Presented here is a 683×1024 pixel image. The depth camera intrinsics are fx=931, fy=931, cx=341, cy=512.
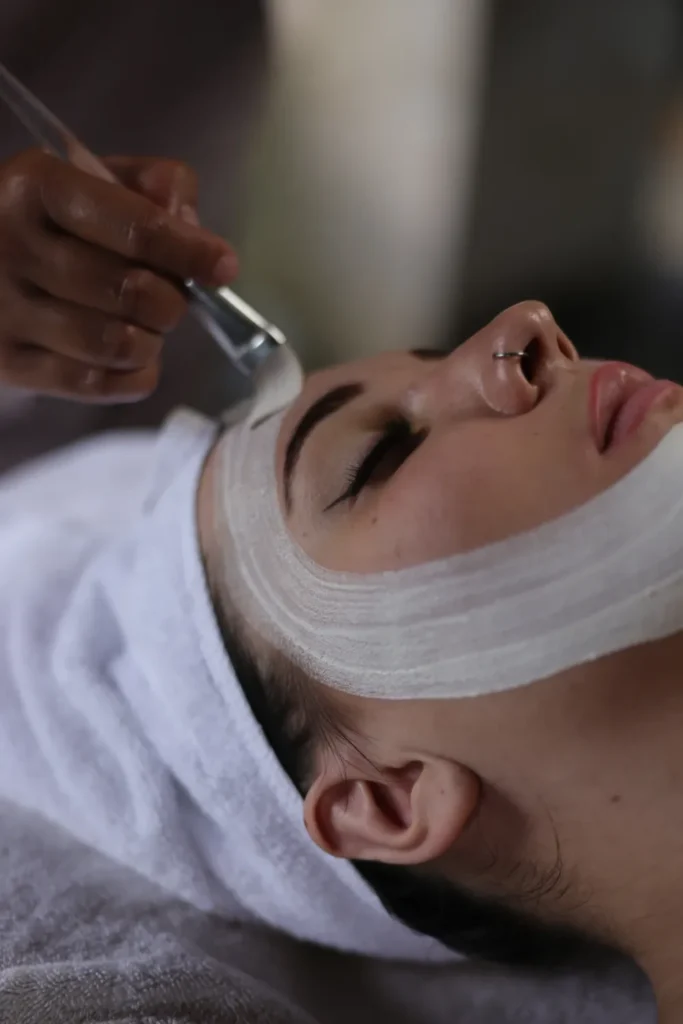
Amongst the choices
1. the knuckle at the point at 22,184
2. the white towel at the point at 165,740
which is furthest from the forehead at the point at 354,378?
the knuckle at the point at 22,184

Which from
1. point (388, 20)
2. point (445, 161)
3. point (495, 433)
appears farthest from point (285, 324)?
point (495, 433)

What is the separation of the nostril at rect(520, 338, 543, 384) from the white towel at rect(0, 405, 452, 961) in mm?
254

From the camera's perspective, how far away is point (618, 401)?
0.53m

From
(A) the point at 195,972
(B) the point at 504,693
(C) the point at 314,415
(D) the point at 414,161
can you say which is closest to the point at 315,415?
(C) the point at 314,415

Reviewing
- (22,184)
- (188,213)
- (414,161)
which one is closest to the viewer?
(22,184)

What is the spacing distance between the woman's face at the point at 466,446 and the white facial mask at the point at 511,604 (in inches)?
0.4

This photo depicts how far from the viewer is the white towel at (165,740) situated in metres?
0.63

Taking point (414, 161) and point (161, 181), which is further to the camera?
point (414, 161)

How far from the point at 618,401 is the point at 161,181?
0.38m

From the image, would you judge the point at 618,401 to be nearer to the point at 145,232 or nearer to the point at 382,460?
the point at 382,460

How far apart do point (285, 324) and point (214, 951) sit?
0.76m

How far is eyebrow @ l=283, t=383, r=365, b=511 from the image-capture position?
615 mm

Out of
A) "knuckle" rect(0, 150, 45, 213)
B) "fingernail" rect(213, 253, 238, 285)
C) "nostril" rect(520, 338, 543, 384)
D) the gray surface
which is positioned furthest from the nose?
the gray surface

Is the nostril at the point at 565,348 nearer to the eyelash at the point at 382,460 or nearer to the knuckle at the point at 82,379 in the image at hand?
the eyelash at the point at 382,460
